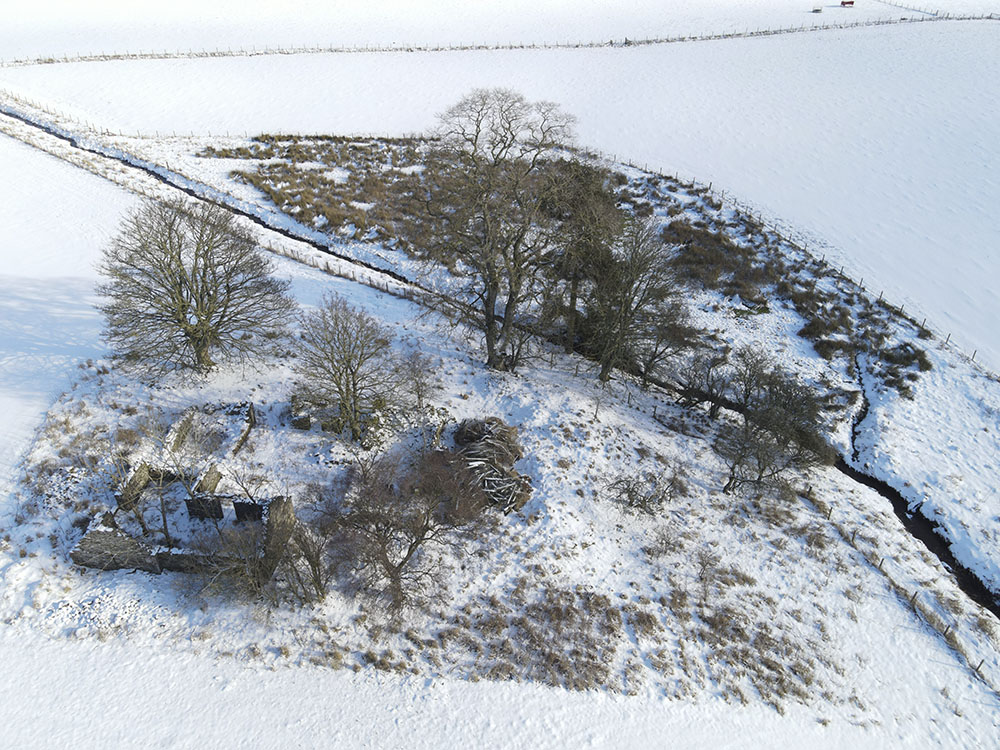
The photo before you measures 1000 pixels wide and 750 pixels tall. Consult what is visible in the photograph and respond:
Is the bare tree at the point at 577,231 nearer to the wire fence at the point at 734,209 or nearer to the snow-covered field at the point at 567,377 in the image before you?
the snow-covered field at the point at 567,377

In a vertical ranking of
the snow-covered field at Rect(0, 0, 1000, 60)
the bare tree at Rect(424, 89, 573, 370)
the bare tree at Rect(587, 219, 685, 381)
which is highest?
the snow-covered field at Rect(0, 0, 1000, 60)

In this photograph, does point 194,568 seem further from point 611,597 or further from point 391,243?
point 391,243

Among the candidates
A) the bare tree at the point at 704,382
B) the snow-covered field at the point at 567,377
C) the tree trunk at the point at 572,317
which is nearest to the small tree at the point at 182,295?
the snow-covered field at the point at 567,377

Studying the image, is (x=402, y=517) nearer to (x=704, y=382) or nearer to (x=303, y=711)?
(x=303, y=711)

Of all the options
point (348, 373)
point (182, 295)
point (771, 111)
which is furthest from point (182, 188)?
point (771, 111)

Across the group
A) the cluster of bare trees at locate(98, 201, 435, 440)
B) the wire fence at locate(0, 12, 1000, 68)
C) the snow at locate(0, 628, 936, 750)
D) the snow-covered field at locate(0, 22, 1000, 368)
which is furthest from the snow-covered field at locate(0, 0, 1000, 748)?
the cluster of bare trees at locate(98, 201, 435, 440)

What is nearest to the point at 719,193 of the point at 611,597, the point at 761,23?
the point at 611,597

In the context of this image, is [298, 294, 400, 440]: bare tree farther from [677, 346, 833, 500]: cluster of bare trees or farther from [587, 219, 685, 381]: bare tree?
[677, 346, 833, 500]: cluster of bare trees
